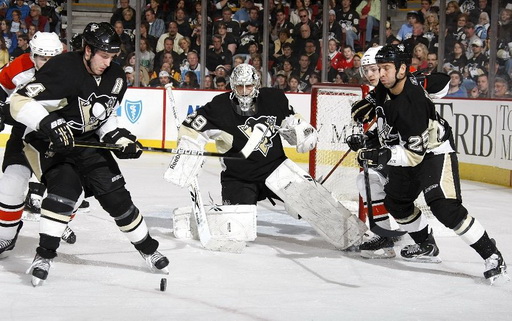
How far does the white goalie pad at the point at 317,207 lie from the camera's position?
4.57 metres

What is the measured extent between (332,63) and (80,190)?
18.2ft

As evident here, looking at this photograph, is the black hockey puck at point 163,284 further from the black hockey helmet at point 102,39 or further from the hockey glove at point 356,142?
the hockey glove at point 356,142

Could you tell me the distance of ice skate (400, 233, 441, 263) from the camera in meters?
4.37

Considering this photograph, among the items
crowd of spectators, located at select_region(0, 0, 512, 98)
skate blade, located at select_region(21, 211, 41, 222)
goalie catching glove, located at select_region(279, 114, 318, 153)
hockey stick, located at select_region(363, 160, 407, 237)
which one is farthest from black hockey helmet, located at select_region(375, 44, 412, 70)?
crowd of spectators, located at select_region(0, 0, 512, 98)

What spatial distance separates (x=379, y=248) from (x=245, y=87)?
1.05 m

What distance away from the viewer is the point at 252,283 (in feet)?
12.6

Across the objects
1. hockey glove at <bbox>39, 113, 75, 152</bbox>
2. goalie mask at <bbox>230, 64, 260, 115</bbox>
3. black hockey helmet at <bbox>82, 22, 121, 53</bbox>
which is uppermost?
black hockey helmet at <bbox>82, 22, 121, 53</bbox>

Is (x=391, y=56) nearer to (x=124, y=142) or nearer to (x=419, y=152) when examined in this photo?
(x=419, y=152)

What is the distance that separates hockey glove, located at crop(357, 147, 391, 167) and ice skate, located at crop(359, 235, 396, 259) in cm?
51

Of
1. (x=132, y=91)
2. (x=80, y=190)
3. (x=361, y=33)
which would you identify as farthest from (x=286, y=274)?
(x=132, y=91)

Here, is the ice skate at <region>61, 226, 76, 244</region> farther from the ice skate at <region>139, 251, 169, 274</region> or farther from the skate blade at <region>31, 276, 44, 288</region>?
the skate blade at <region>31, 276, 44, 288</region>

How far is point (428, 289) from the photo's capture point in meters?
3.79

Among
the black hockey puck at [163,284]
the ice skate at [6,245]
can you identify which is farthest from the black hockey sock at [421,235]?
the ice skate at [6,245]

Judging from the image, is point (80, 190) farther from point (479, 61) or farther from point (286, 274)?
point (479, 61)
